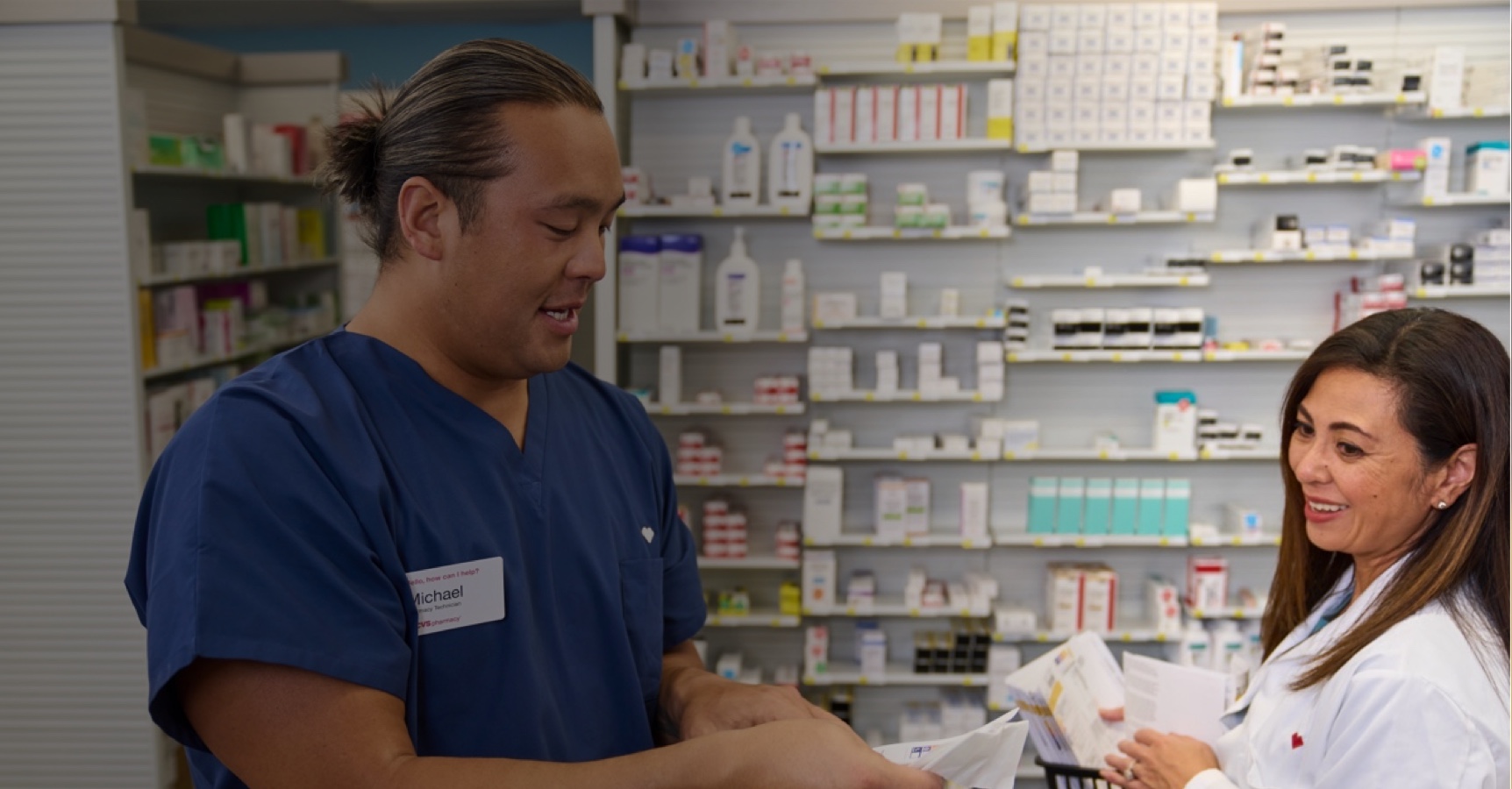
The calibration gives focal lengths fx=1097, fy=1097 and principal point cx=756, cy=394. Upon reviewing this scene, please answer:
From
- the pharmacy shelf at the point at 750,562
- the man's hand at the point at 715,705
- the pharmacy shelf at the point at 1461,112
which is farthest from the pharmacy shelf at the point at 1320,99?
the man's hand at the point at 715,705

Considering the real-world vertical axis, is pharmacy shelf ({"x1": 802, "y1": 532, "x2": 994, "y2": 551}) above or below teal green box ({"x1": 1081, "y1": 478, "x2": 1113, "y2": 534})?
below

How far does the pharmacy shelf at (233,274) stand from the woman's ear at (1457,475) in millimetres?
4150

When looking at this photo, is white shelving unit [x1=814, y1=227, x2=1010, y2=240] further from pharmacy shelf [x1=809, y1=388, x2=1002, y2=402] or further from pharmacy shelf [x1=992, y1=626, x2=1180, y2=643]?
pharmacy shelf [x1=992, y1=626, x2=1180, y2=643]

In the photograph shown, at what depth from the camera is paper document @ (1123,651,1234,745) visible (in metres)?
2.21

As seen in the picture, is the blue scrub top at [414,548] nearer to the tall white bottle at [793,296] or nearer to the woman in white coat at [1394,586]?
the woman in white coat at [1394,586]

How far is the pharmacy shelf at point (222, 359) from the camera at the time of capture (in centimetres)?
427

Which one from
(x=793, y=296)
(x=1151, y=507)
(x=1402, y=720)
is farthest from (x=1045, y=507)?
(x=1402, y=720)

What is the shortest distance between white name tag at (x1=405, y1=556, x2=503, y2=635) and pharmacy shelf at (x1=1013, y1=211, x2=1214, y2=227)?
374 cm

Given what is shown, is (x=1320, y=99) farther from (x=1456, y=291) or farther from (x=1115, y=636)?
(x=1115, y=636)

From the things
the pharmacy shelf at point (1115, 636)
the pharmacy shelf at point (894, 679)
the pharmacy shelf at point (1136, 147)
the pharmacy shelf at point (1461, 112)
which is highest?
the pharmacy shelf at point (1461, 112)

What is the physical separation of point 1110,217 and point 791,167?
1342 mm

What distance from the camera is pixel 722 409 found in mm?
4652

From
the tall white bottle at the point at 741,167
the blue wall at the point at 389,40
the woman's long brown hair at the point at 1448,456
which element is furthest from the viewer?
the blue wall at the point at 389,40

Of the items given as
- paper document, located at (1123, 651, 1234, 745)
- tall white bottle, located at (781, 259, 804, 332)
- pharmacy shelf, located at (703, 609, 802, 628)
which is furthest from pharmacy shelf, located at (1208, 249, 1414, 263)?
paper document, located at (1123, 651, 1234, 745)
